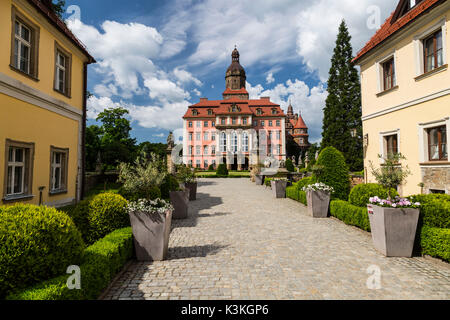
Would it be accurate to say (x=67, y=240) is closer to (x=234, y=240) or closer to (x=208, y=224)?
(x=234, y=240)

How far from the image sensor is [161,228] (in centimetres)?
445

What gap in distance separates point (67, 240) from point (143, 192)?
332 centimetres

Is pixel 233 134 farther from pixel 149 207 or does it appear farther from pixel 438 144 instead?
pixel 149 207

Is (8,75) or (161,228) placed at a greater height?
(8,75)

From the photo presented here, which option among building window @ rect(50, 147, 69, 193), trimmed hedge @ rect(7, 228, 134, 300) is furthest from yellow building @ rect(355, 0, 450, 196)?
building window @ rect(50, 147, 69, 193)

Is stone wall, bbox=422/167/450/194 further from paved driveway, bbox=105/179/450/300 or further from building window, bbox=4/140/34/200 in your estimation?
building window, bbox=4/140/34/200

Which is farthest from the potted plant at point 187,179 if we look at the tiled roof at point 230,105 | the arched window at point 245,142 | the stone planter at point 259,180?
the tiled roof at point 230,105

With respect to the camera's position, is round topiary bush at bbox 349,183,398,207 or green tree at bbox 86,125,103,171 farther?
green tree at bbox 86,125,103,171

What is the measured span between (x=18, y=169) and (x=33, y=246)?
6016 millimetres

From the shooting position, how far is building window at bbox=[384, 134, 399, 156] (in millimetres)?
9816

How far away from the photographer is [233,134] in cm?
4906

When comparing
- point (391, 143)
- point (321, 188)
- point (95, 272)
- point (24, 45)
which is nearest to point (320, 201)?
point (321, 188)

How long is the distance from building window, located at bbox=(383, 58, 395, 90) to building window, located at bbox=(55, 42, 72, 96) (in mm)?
12863

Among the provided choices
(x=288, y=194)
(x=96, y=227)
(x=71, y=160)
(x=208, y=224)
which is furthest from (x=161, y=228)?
(x=288, y=194)
